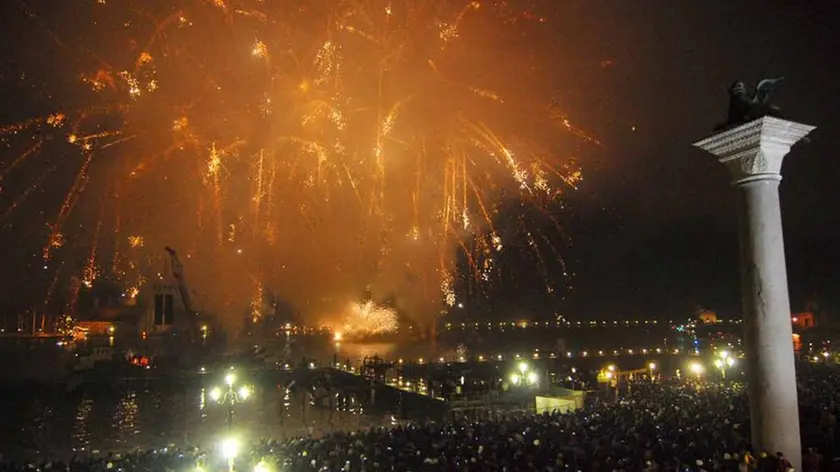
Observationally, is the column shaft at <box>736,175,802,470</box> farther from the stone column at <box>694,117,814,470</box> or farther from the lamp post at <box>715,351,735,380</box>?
the lamp post at <box>715,351,735,380</box>

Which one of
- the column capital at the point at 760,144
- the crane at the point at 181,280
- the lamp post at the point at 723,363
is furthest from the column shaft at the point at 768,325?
the crane at the point at 181,280

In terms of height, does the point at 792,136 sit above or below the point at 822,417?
above

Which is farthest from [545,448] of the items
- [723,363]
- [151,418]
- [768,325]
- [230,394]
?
[151,418]

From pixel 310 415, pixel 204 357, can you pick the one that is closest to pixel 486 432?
pixel 310 415

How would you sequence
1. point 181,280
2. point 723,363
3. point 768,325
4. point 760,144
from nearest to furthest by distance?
point 768,325 → point 760,144 → point 723,363 → point 181,280

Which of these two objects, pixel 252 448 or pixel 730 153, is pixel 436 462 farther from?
pixel 730 153

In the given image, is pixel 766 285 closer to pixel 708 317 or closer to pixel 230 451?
pixel 230 451
